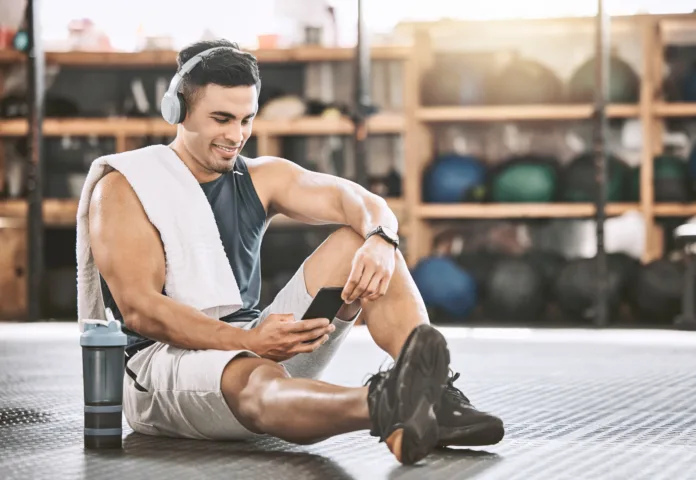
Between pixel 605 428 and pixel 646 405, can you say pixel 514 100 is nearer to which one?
pixel 646 405

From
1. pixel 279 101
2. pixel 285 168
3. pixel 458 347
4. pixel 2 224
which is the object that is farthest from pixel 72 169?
pixel 285 168

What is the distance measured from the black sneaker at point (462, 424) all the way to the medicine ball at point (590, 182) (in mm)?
5050

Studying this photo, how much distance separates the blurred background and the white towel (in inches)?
172

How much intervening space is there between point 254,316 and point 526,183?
4.79 m

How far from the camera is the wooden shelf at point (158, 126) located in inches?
282

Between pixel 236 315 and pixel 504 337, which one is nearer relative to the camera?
pixel 236 315

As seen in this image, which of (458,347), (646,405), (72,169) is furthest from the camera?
(72,169)

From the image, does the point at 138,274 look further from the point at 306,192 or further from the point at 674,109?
the point at 674,109

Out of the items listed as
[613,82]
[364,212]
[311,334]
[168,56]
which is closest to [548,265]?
[613,82]

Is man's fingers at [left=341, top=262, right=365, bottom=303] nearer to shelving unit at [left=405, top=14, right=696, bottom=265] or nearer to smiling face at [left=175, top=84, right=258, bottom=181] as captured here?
smiling face at [left=175, top=84, right=258, bottom=181]

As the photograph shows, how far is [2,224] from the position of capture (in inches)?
283

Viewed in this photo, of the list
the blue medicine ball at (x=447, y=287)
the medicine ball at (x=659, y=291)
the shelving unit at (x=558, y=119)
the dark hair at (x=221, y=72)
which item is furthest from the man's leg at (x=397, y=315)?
the shelving unit at (x=558, y=119)

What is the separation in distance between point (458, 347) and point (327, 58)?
2935 mm

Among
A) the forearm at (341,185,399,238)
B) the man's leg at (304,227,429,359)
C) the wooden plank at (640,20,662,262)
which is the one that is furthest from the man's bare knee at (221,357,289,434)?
the wooden plank at (640,20,662,262)
